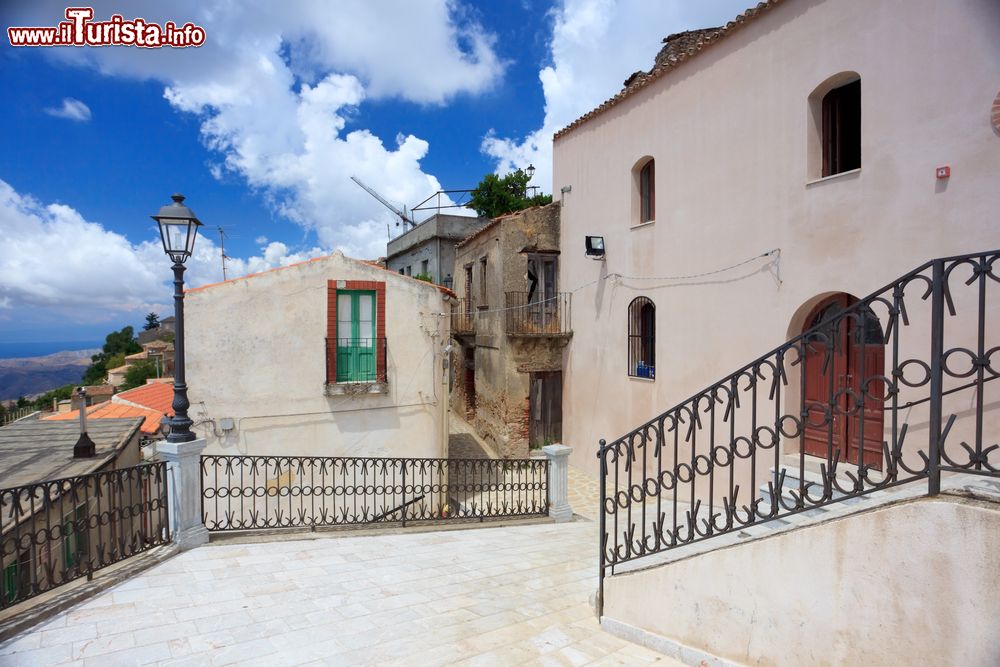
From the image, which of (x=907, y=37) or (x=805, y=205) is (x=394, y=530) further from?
(x=907, y=37)

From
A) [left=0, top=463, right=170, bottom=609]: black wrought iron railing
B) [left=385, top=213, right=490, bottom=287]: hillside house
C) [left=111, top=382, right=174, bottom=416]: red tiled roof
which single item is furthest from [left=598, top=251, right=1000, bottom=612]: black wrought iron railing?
[left=385, top=213, right=490, bottom=287]: hillside house

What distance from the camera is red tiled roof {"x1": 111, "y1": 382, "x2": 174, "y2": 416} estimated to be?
12936 millimetres

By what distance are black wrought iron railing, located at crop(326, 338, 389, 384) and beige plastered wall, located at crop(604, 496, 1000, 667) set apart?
8459mm

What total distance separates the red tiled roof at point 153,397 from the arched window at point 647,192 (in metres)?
11.6

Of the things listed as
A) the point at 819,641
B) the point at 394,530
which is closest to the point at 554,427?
the point at 394,530

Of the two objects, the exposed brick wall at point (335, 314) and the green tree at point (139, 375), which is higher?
the exposed brick wall at point (335, 314)

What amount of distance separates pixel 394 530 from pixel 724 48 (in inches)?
381

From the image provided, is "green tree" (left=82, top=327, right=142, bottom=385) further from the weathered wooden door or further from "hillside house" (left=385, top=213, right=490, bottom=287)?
the weathered wooden door

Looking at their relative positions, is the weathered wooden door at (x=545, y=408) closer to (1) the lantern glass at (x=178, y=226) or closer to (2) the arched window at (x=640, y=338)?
(2) the arched window at (x=640, y=338)

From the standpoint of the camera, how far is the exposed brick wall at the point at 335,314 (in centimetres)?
1079

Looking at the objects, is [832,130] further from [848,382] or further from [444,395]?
[444,395]

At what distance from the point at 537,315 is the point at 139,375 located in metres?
29.9

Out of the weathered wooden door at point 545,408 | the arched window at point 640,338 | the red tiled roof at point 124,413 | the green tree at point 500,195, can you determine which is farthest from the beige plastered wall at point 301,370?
the green tree at point 500,195

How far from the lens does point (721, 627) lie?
10.8ft
